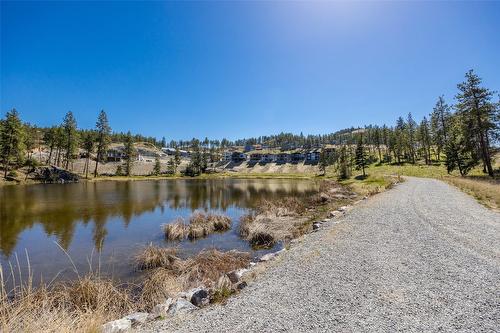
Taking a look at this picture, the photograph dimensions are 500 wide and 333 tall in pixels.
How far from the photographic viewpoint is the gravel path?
689 cm

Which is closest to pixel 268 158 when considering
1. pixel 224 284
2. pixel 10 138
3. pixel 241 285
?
pixel 10 138

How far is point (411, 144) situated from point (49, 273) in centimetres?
13243

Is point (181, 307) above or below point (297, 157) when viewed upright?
below

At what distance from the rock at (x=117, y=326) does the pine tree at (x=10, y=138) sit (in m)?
93.0

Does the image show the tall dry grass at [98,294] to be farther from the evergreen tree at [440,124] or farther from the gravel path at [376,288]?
the evergreen tree at [440,124]

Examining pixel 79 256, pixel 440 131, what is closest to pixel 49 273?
pixel 79 256

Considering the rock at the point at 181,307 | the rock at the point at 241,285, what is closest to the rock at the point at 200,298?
the rock at the point at 181,307

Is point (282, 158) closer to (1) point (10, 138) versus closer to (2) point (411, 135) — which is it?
(2) point (411, 135)

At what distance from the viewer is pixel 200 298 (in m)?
9.17

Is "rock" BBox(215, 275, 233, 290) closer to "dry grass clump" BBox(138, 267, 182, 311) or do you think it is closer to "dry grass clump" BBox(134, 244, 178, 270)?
"dry grass clump" BBox(138, 267, 182, 311)

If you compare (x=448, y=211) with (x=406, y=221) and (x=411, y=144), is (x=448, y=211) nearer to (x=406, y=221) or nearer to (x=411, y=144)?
(x=406, y=221)

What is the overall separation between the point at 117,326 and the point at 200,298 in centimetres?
273

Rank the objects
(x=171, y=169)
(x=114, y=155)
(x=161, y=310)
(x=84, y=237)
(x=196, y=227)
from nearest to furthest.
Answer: (x=161, y=310) → (x=84, y=237) → (x=196, y=227) → (x=171, y=169) → (x=114, y=155)

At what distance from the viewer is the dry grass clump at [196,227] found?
21312 mm
